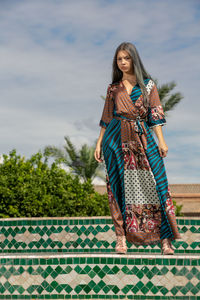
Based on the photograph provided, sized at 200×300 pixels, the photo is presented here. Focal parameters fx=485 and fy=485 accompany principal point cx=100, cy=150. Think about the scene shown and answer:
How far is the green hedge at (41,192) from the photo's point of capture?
7.83 metres

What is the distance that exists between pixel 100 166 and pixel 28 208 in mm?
10366

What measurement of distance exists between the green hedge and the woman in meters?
3.27

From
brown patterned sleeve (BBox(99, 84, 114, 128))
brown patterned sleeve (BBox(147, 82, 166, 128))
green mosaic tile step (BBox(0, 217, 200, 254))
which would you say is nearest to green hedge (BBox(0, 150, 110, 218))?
green mosaic tile step (BBox(0, 217, 200, 254))

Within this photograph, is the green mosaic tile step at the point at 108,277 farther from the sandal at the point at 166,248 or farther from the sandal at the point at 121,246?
the sandal at the point at 166,248

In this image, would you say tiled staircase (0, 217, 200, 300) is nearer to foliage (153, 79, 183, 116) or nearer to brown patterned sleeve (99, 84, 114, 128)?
brown patterned sleeve (99, 84, 114, 128)

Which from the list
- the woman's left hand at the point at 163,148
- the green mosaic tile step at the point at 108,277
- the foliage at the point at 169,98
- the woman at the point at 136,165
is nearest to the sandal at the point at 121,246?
the woman at the point at 136,165

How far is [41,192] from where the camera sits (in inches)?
320

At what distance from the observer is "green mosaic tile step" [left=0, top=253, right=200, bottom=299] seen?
409 cm

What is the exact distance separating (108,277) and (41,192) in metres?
4.11

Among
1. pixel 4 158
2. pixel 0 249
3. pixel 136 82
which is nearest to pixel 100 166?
pixel 4 158

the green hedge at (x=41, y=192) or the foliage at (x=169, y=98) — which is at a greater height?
the foliage at (x=169, y=98)

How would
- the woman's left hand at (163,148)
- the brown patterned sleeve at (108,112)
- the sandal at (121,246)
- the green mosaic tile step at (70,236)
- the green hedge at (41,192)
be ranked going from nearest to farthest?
the sandal at (121,246), the woman's left hand at (163,148), the brown patterned sleeve at (108,112), the green mosaic tile step at (70,236), the green hedge at (41,192)

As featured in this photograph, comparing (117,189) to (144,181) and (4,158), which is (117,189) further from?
(4,158)

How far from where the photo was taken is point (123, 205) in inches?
189
